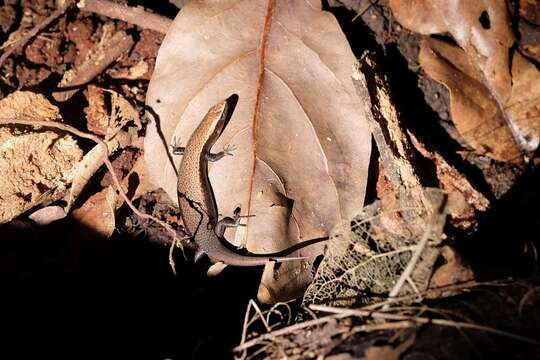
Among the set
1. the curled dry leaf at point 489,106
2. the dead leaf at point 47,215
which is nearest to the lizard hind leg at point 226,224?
the dead leaf at point 47,215

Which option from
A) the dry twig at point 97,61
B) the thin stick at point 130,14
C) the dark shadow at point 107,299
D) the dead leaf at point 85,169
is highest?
the thin stick at point 130,14

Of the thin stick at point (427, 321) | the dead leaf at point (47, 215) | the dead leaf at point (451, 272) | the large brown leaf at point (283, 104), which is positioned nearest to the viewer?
the thin stick at point (427, 321)

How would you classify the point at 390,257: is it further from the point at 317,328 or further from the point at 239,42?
the point at 239,42

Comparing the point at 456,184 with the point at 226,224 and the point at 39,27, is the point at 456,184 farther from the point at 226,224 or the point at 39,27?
the point at 39,27

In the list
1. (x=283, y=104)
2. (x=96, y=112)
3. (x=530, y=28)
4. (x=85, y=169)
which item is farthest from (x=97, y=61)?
(x=530, y=28)

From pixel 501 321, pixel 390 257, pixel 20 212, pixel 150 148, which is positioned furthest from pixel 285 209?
pixel 20 212

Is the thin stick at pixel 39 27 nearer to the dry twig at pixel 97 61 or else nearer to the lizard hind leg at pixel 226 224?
the dry twig at pixel 97 61
